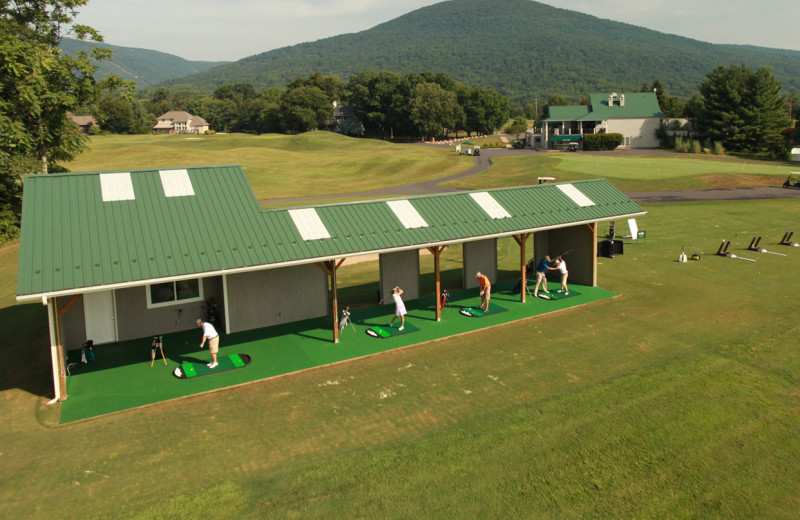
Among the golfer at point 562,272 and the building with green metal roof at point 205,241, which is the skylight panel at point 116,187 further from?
the golfer at point 562,272

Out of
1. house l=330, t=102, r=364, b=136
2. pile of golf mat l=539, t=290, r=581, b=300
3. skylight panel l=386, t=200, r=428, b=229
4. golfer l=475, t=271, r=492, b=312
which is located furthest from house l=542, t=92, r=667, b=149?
skylight panel l=386, t=200, r=428, b=229

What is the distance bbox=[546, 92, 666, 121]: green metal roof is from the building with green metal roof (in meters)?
75.0

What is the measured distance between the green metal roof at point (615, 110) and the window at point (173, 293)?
83278 millimetres

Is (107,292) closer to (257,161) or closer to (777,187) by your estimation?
(777,187)

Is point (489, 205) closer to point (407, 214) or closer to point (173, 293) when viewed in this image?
point (407, 214)

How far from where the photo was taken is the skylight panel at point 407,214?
1838cm

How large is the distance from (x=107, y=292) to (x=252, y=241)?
16.4ft

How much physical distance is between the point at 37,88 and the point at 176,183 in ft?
73.6

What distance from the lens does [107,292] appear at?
17.0 m

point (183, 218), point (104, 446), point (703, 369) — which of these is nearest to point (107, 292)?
point (183, 218)

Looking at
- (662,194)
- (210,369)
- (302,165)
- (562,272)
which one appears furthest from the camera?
(302,165)

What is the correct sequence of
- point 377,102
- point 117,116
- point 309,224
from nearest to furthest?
point 309,224
point 377,102
point 117,116

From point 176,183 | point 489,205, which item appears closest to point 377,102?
point 489,205

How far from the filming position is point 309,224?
17.2m
